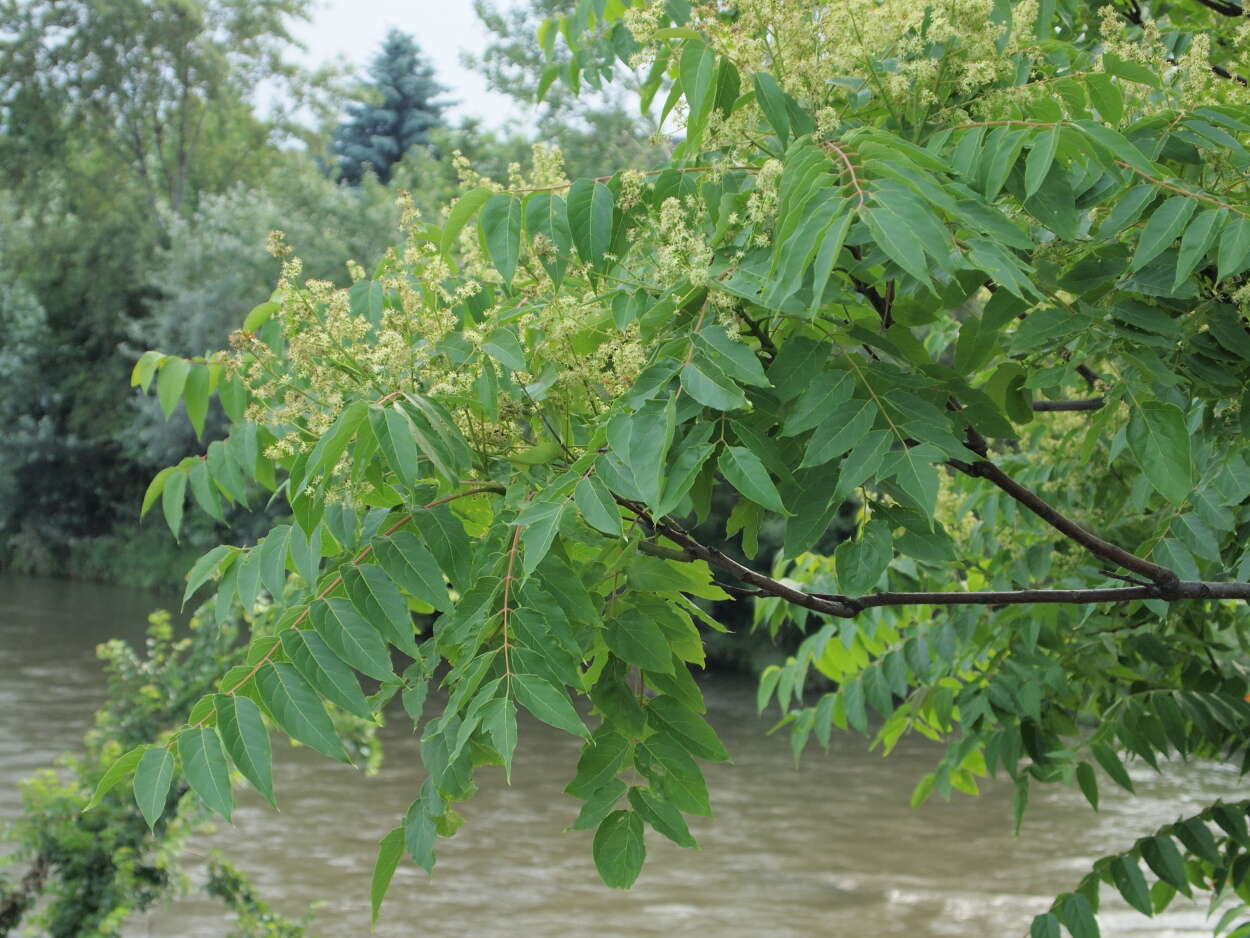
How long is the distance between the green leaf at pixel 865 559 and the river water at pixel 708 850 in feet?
24.3

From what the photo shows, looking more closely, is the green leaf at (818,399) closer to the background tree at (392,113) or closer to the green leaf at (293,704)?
the green leaf at (293,704)

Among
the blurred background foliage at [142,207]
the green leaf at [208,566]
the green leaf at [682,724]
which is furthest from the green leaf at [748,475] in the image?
the blurred background foliage at [142,207]

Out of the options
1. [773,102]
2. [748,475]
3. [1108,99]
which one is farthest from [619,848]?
[1108,99]

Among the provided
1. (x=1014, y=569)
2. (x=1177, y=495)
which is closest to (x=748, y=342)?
(x=1177, y=495)

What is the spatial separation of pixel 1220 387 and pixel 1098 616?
1.52 meters

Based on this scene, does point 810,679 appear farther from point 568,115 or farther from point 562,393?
point 562,393

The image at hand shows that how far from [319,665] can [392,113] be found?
39264 mm

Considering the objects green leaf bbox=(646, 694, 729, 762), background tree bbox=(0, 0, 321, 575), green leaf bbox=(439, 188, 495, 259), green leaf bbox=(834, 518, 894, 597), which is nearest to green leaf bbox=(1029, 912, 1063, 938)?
green leaf bbox=(646, 694, 729, 762)

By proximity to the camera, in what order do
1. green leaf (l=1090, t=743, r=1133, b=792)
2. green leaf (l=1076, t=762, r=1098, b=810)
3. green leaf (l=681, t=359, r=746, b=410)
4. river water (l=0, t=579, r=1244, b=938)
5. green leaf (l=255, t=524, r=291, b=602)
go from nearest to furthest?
green leaf (l=681, t=359, r=746, b=410) → green leaf (l=255, t=524, r=291, b=602) → green leaf (l=1090, t=743, r=1133, b=792) → green leaf (l=1076, t=762, r=1098, b=810) → river water (l=0, t=579, r=1244, b=938)

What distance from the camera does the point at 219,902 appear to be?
891cm

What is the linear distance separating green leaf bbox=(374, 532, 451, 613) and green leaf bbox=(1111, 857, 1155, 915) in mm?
2170

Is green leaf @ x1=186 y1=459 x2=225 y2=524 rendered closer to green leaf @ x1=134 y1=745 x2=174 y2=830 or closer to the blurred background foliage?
green leaf @ x1=134 y1=745 x2=174 y2=830

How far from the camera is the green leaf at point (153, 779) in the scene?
1592 millimetres

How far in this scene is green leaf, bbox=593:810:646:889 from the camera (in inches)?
69.4
